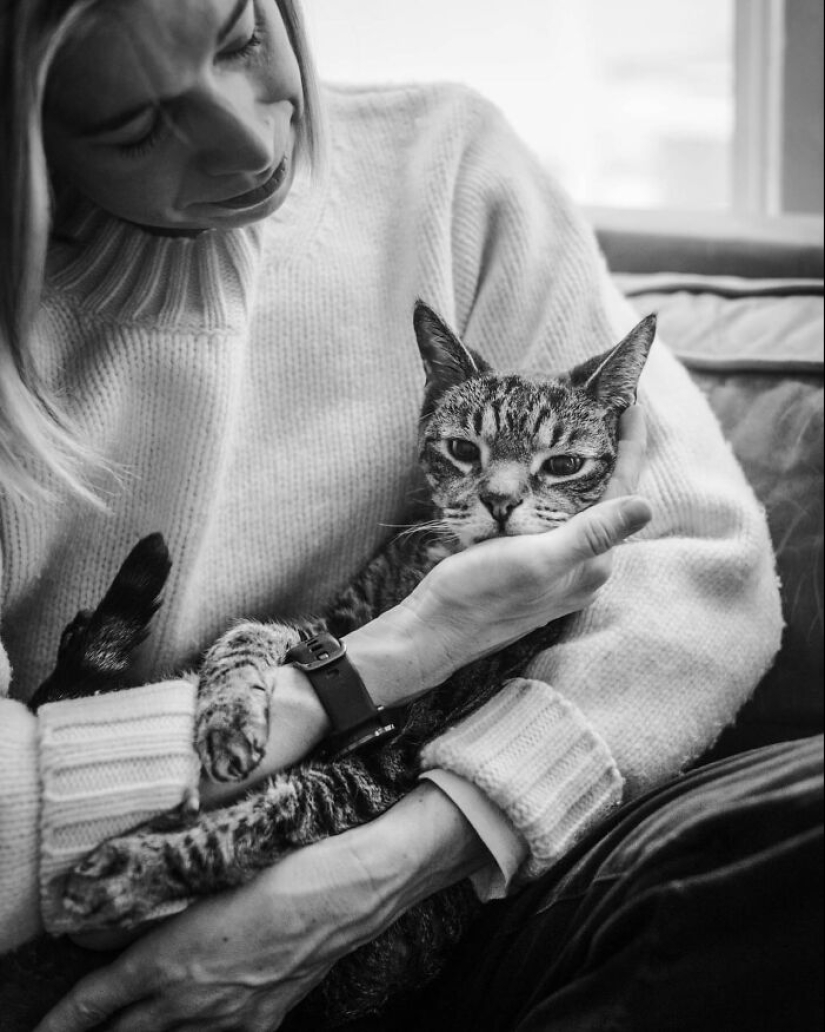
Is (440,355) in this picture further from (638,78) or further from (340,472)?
(638,78)

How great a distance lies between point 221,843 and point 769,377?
85 centimetres

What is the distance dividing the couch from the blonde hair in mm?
575

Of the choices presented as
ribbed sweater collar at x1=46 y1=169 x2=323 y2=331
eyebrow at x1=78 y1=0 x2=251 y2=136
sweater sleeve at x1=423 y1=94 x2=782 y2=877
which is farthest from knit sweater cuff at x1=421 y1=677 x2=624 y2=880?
eyebrow at x1=78 y1=0 x2=251 y2=136

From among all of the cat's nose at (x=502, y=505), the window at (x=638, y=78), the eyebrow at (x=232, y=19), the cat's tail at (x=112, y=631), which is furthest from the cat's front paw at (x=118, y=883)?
the window at (x=638, y=78)

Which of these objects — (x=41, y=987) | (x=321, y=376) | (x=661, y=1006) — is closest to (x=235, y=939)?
(x=41, y=987)

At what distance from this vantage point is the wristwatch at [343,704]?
0.93 metres

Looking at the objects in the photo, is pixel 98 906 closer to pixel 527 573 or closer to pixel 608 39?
pixel 527 573

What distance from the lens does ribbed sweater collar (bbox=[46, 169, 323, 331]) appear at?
99cm

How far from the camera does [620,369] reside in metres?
0.97

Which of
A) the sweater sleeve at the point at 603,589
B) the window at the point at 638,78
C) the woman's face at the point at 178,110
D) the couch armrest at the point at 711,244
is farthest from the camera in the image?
the window at the point at 638,78

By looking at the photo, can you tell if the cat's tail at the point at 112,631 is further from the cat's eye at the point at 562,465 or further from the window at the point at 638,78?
the window at the point at 638,78

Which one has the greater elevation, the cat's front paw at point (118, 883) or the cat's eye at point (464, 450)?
the cat's eye at point (464, 450)

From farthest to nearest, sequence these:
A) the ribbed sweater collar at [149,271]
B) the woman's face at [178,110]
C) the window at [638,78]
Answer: the window at [638,78]
the ribbed sweater collar at [149,271]
the woman's face at [178,110]

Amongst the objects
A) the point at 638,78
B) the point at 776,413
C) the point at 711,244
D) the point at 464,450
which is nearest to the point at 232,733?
the point at 464,450
